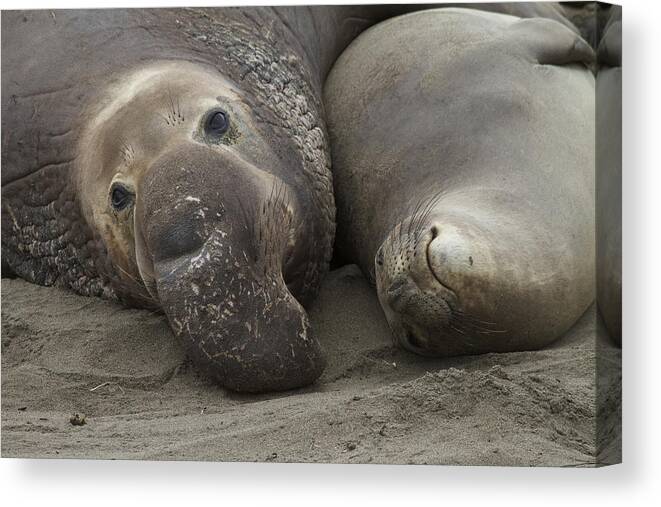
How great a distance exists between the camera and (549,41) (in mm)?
5680

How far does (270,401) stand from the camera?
5.05 meters

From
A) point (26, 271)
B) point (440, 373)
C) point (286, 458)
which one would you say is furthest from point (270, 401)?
point (26, 271)

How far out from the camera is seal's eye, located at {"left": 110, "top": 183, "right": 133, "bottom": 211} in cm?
519

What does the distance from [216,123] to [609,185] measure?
1.41 m

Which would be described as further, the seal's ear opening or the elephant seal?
the seal's ear opening

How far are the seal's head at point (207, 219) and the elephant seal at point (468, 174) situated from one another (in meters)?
0.40

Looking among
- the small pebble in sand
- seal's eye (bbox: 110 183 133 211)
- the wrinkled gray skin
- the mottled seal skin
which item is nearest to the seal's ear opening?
the wrinkled gray skin

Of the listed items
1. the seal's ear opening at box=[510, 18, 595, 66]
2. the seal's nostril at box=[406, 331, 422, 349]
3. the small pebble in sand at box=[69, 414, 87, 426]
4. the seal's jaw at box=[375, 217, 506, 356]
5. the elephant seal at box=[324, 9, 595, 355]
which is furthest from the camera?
the seal's ear opening at box=[510, 18, 595, 66]

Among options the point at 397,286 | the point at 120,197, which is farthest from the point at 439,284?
the point at 120,197

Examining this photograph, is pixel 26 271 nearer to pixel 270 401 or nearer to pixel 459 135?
pixel 270 401

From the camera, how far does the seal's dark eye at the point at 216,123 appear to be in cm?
518

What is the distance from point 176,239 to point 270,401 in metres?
0.67

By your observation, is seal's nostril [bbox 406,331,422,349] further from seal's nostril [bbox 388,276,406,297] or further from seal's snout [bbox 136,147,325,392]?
seal's snout [bbox 136,147,325,392]

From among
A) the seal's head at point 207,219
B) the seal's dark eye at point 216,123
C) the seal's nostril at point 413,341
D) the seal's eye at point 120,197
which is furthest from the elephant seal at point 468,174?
the seal's eye at point 120,197
